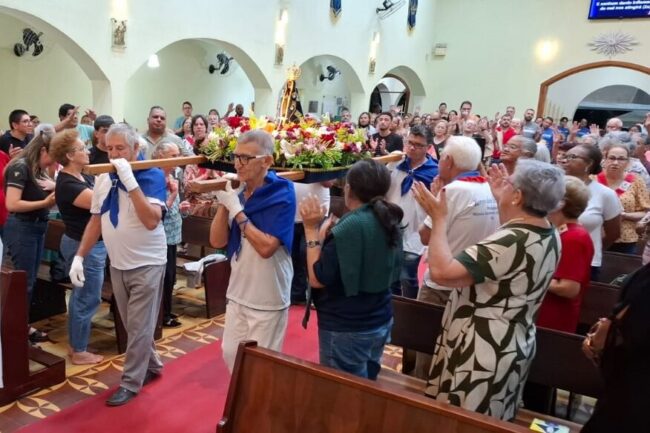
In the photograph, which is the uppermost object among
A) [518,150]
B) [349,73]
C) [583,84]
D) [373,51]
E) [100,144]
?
[583,84]

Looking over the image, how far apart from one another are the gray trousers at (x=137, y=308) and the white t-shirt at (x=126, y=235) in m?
0.06

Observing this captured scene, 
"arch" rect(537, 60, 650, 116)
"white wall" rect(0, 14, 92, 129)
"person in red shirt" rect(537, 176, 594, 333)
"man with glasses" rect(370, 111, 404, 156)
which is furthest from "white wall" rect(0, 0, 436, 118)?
"person in red shirt" rect(537, 176, 594, 333)

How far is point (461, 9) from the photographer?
637 inches

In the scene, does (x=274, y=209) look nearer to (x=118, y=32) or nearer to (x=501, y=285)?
(x=501, y=285)

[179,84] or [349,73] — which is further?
[349,73]

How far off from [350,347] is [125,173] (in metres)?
1.35

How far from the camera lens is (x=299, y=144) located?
297 centimetres

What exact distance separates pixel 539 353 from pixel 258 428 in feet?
4.45

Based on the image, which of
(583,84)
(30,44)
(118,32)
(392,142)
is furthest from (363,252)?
(583,84)

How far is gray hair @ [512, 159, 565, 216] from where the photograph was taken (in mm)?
1951

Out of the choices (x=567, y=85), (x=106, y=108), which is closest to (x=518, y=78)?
(x=567, y=85)

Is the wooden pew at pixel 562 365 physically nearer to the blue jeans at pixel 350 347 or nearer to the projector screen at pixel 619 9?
the blue jeans at pixel 350 347

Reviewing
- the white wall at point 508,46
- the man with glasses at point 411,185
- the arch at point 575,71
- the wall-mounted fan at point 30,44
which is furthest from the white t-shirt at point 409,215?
the white wall at point 508,46

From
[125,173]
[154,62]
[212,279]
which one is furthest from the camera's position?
[154,62]
